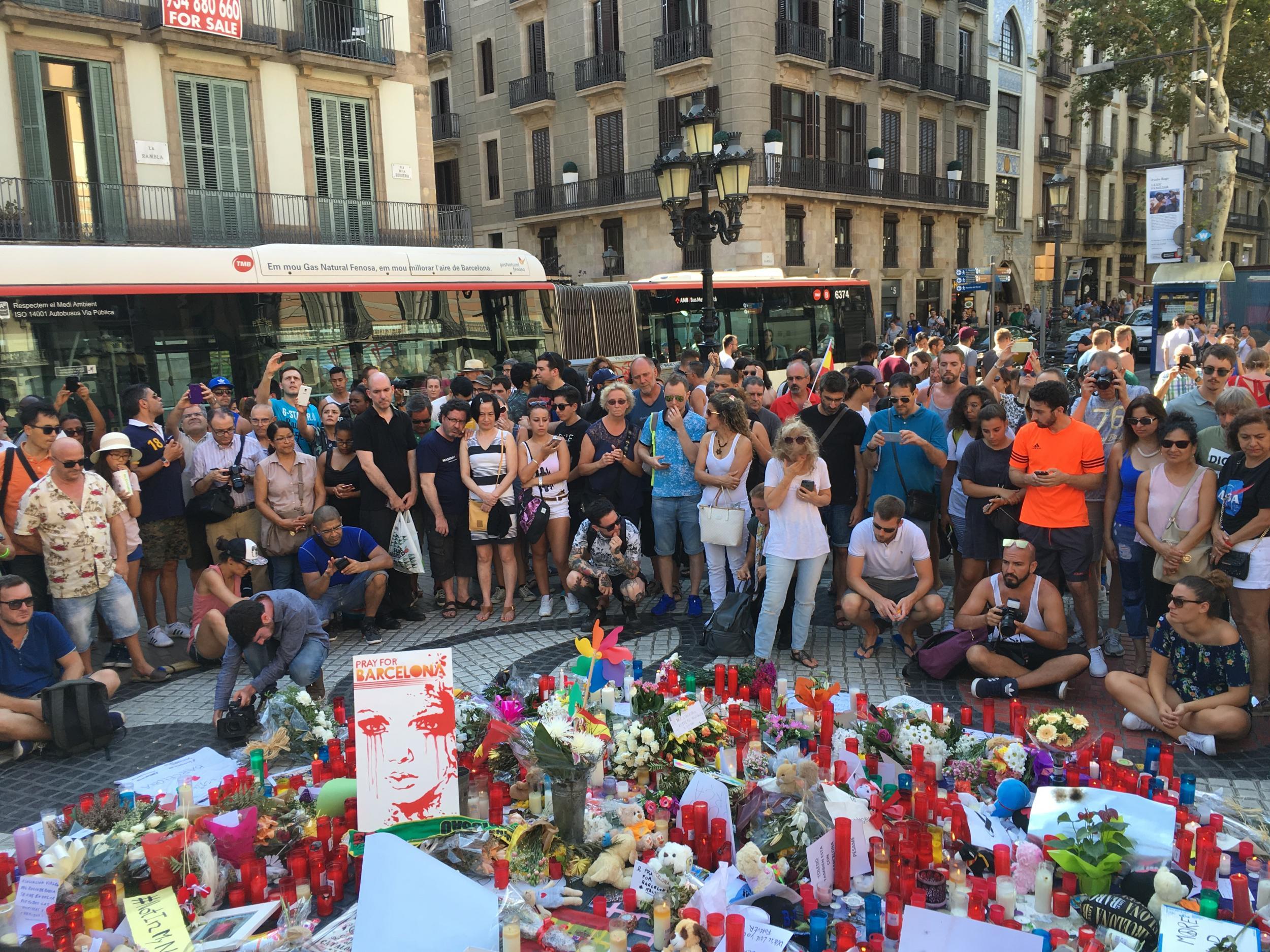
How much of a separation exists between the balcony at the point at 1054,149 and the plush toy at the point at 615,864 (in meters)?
42.7

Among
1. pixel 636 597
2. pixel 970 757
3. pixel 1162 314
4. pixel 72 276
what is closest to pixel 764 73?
pixel 1162 314

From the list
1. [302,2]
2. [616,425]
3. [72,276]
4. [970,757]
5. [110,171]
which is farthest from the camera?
[302,2]

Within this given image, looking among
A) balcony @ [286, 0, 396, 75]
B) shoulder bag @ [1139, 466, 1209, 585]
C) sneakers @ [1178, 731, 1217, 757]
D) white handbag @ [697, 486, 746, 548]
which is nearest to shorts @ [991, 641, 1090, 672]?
shoulder bag @ [1139, 466, 1209, 585]

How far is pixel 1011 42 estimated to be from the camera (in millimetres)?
39250

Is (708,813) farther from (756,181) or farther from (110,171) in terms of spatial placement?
(756,181)

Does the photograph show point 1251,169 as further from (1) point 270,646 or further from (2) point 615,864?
(2) point 615,864

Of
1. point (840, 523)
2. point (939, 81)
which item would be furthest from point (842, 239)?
point (840, 523)

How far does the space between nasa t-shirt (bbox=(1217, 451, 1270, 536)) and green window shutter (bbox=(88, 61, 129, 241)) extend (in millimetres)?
17819

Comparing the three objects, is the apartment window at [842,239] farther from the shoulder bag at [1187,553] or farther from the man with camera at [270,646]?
the man with camera at [270,646]

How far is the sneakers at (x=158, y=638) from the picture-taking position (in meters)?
7.52

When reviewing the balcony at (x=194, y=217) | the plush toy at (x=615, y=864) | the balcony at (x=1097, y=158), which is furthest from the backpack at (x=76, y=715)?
the balcony at (x=1097, y=158)

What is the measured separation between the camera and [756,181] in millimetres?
28688

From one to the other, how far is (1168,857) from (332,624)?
6.04m

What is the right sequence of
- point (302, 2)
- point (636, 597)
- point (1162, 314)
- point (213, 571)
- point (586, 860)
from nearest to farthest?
point (586, 860) < point (213, 571) < point (636, 597) < point (302, 2) < point (1162, 314)
